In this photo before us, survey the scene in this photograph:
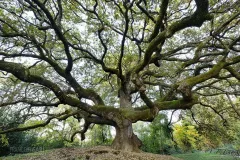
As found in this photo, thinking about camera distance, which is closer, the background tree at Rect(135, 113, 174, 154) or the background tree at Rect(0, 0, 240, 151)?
the background tree at Rect(0, 0, 240, 151)

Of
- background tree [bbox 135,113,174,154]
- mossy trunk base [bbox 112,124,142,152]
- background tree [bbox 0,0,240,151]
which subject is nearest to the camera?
background tree [bbox 0,0,240,151]

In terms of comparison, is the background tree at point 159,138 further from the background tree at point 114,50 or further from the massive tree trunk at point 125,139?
the massive tree trunk at point 125,139

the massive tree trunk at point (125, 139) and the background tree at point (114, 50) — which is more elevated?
the background tree at point (114, 50)

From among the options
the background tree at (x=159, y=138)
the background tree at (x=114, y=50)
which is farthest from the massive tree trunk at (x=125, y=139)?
the background tree at (x=159, y=138)

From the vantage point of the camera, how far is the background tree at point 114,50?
603 centimetres

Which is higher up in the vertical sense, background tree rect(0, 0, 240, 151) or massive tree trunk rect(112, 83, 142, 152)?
background tree rect(0, 0, 240, 151)

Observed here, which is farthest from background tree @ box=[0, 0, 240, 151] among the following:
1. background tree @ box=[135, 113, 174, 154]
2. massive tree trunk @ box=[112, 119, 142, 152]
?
background tree @ box=[135, 113, 174, 154]

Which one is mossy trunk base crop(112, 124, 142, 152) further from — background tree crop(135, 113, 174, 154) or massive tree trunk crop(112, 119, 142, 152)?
background tree crop(135, 113, 174, 154)

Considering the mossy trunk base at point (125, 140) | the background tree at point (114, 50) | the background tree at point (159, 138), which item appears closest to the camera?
the background tree at point (114, 50)

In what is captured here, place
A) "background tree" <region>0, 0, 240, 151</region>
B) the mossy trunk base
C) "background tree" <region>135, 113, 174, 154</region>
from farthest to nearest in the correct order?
1. "background tree" <region>135, 113, 174, 154</region>
2. the mossy trunk base
3. "background tree" <region>0, 0, 240, 151</region>

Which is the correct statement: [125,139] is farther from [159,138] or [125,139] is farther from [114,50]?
[159,138]

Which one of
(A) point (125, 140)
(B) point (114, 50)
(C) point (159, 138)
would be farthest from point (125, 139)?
(C) point (159, 138)

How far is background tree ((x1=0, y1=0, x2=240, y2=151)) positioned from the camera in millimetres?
6031

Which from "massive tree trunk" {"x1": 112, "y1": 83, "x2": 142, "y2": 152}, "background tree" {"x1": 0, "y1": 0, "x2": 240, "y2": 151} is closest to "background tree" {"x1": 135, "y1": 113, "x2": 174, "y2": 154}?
"background tree" {"x1": 0, "y1": 0, "x2": 240, "y2": 151}
